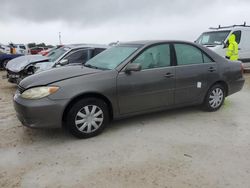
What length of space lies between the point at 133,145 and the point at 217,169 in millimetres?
1239

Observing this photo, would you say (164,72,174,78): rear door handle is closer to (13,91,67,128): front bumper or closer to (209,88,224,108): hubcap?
(209,88,224,108): hubcap

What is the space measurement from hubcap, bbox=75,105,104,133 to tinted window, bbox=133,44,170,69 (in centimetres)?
111

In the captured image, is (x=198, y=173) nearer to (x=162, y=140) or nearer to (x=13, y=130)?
(x=162, y=140)

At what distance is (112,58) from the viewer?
502 centimetres

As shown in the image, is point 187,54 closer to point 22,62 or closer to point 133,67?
point 133,67

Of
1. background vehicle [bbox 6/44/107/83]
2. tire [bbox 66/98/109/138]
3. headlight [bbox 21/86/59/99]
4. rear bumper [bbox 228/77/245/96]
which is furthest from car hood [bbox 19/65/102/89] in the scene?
background vehicle [bbox 6/44/107/83]

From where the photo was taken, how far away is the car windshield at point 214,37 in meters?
11.3

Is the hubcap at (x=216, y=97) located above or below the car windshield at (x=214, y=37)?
below

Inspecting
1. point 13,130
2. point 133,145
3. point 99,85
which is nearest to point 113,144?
point 133,145

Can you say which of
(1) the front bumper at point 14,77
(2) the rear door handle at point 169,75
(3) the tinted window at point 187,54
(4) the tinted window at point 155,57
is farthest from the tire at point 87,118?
(1) the front bumper at point 14,77

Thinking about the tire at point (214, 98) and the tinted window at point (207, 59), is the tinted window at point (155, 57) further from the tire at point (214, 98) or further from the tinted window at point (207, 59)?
the tire at point (214, 98)

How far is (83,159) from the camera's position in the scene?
364cm

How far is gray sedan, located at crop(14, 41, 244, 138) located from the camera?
13.4 ft

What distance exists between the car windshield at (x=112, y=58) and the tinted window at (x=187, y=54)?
0.88 meters
